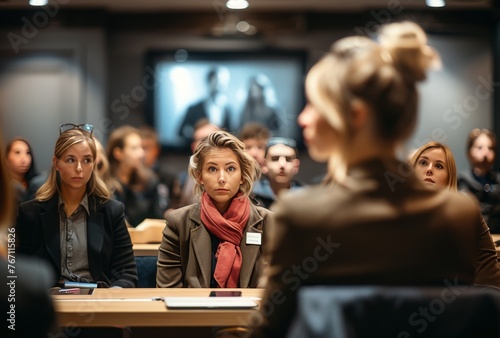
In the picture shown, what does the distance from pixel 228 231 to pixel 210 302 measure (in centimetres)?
111

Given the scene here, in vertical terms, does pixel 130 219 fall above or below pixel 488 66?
below

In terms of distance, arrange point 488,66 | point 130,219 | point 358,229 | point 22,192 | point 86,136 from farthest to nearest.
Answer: point 488,66 < point 130,219 < point 22,192 < point 86,136 < point 358,229

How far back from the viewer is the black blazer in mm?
4000

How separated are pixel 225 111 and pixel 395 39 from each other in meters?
7.87

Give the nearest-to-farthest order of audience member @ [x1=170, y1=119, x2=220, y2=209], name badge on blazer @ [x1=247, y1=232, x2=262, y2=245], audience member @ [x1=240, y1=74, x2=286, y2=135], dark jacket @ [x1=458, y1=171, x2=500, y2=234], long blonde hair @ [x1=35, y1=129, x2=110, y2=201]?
name badge on blazer @ [x1=247, y1=232, x2=262, y2=245] < long blonde hair @ [x1=35, y1=129, x2=110, y2=201] < dark jacket @ [x1=458, y1=171, x2=500, y2=234] < audience member @ [x1=170, y1=119, x2=220, y2=209] < audience member @ [x1=240, y1=74, x2=286, y2=135]

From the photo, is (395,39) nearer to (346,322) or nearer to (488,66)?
(346,322)

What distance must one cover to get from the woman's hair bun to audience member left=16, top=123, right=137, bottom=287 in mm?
2370

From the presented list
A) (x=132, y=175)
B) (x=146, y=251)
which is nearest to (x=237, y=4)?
(x=132, y=175)

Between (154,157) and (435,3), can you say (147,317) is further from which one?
(435,3)

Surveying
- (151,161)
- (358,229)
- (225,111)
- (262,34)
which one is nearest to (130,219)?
(151,161)

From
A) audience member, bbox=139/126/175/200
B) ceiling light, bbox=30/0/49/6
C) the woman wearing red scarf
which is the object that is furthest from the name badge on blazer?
ceiling light, bbox=30/0/49/6

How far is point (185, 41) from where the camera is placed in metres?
9.89

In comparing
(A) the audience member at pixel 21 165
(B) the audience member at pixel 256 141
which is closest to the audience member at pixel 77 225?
(A) the audience member at pixel 21 165

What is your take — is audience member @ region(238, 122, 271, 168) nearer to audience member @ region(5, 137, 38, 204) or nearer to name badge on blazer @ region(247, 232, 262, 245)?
audience member @ region(5, 137, 38, 204)
